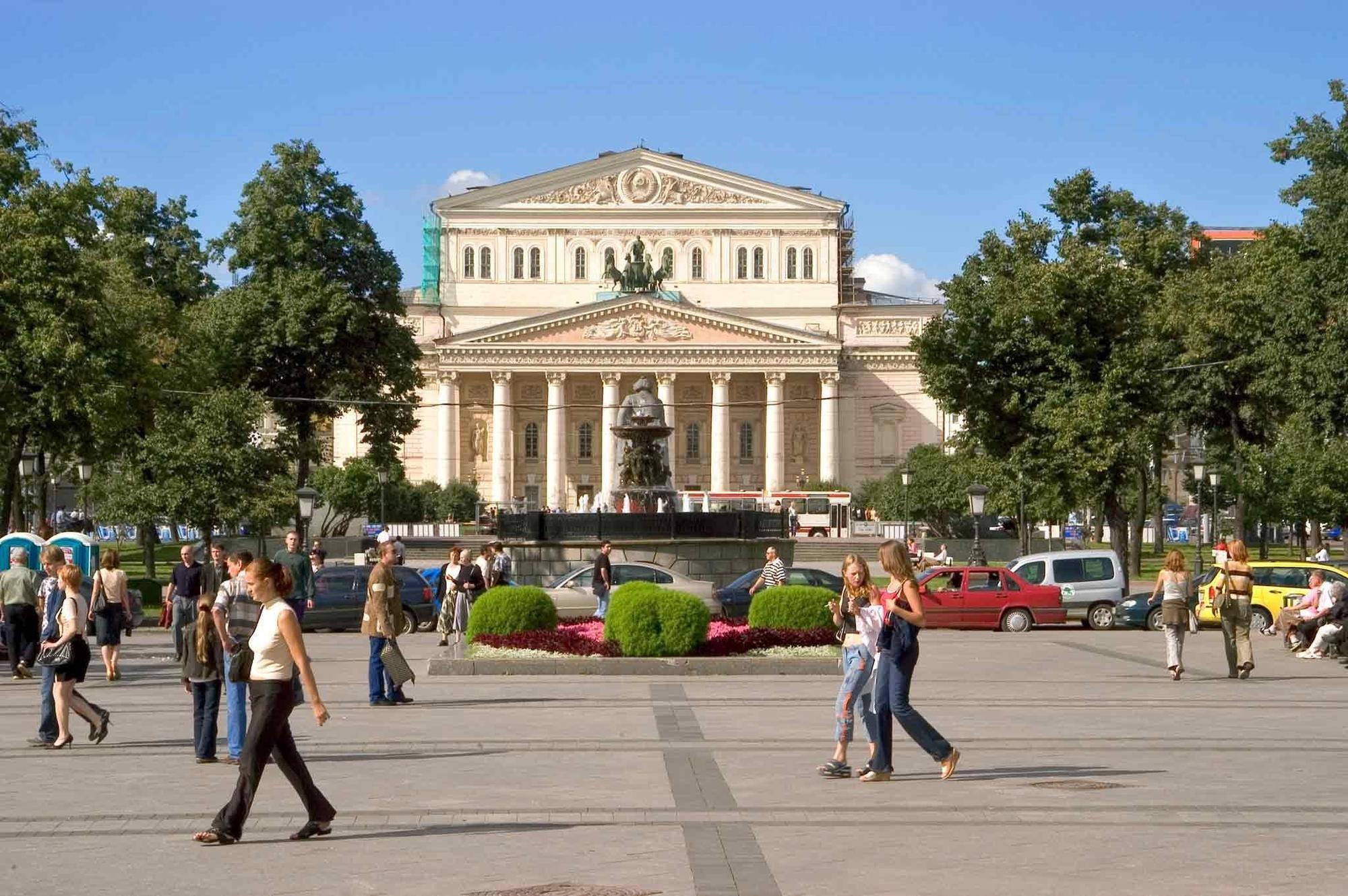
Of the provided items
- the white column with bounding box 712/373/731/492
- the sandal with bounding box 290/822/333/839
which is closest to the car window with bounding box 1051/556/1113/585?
the sandal with bounding box 290/822/333/839

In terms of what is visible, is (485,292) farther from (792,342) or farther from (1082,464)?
(1082,464)

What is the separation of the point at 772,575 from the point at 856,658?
16.6 meters

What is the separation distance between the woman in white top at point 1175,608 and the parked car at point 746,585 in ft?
32.2

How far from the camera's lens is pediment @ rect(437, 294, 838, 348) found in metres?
104

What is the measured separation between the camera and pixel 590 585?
107 feet

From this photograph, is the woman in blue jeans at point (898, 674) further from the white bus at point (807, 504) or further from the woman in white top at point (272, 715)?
the white bus at point (807, 504)

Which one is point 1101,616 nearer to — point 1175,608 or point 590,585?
point 590,585

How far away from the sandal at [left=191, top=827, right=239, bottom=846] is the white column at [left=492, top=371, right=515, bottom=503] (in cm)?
9617

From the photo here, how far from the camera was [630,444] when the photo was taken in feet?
134

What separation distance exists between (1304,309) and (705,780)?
3703cm

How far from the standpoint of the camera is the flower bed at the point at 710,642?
23281 millimetres

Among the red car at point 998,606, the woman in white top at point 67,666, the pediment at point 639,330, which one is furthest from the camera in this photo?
the pediment at point 639,330

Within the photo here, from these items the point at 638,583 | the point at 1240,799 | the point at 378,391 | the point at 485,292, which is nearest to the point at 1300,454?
the point at 378,391

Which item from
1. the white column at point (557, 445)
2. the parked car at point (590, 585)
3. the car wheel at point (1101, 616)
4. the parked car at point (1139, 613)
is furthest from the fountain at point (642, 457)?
the white column at point (557, 445)
